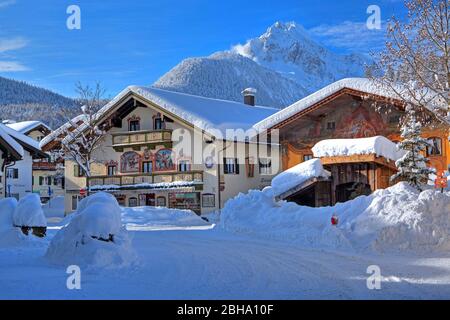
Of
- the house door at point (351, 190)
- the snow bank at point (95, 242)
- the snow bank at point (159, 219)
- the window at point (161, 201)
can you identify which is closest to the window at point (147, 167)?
the window at point (161, 201)

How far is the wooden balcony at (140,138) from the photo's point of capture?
121 feet

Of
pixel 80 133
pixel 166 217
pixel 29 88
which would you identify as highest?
pixel 29 88

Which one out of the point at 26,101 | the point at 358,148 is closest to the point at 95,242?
the point at 358,148

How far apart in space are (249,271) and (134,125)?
30226 mm

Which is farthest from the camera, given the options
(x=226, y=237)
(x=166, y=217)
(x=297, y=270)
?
(x=166, y=217)

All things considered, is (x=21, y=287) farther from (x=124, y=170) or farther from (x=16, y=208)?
(x=124, y=170)

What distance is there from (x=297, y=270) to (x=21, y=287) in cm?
505

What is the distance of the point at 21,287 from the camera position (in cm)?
877

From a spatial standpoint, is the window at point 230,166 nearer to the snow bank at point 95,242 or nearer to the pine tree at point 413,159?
the pine tree at point 413,159

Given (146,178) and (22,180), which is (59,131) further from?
(22,180)

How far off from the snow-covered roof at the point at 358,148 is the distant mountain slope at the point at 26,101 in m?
91.2

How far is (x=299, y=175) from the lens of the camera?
25.3 m

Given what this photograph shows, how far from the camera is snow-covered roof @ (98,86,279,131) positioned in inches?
1348

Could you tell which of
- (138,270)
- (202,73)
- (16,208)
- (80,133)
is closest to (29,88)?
(202,73)
